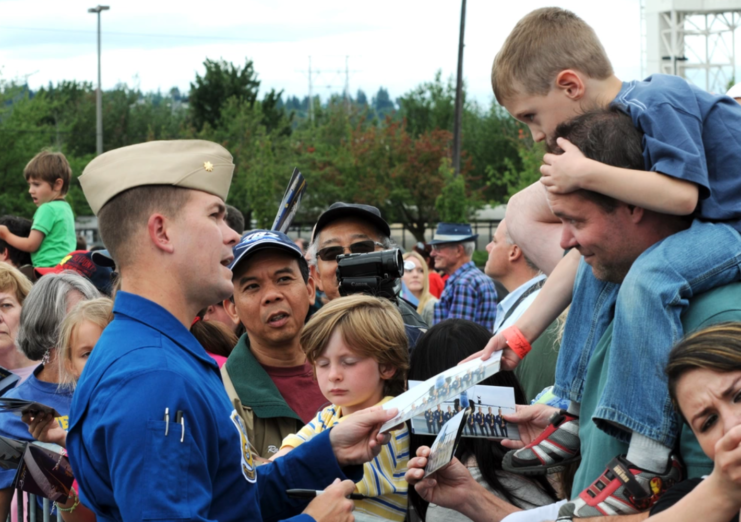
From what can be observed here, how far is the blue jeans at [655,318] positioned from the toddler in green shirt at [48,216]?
7.36 meters

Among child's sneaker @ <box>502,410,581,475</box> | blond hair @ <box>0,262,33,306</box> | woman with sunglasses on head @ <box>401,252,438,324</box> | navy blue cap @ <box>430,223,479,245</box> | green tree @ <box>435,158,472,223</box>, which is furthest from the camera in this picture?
green tree @ <box>435,158,472,223</box>

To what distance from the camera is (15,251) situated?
8.94 metres

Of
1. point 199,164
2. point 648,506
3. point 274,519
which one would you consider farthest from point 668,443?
point 199,164

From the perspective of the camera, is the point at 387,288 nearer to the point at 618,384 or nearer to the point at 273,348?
the point at 273,348

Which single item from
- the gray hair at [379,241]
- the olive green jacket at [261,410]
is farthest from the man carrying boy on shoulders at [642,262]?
the gray hair at [379,241]

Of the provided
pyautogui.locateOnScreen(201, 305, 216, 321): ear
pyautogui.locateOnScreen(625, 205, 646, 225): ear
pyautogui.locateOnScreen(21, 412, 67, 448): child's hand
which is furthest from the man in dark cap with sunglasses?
pyautogui.locateOnScreen(625, 205, 646, 225): ear

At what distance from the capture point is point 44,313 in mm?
4910

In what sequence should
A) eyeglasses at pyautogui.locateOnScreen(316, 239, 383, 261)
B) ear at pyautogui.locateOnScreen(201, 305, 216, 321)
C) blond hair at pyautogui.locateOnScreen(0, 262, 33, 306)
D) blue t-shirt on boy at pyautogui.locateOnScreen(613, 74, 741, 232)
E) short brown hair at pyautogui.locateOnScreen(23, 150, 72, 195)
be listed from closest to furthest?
blue t-shirt on boy at pyautogui.locateOnScreen(613, 74, 741, 232) → eyeglasses at pyautogui.locateOnScreen(316, 239, 383, 261) → blond hair at pyautogui.locateOnScreen(0, 262, 33, 306) → ear at pyautogui.locateOnScreen(201, 305, 216, 321) → short brown hair at pyautogui.locateOnScreen(23, 150, 72, 195)

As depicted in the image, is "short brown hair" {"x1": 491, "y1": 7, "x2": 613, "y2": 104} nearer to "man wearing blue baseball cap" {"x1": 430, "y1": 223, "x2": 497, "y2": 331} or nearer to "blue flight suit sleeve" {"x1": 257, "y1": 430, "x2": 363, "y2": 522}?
"blue flight suit sleeve" {"x1": 257, "y1": 430, "x2": 363, "y2": 522}

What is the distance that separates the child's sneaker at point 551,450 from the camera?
2786mm

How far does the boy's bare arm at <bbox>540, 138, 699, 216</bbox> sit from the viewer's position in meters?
2.38

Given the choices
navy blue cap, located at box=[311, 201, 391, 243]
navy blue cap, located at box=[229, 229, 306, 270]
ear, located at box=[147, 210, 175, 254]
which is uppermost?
ear, located at box=[147, 210, 175, 254]

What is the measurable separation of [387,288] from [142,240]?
1837mm

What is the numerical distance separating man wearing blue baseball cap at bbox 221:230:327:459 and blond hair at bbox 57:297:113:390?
753 mm
